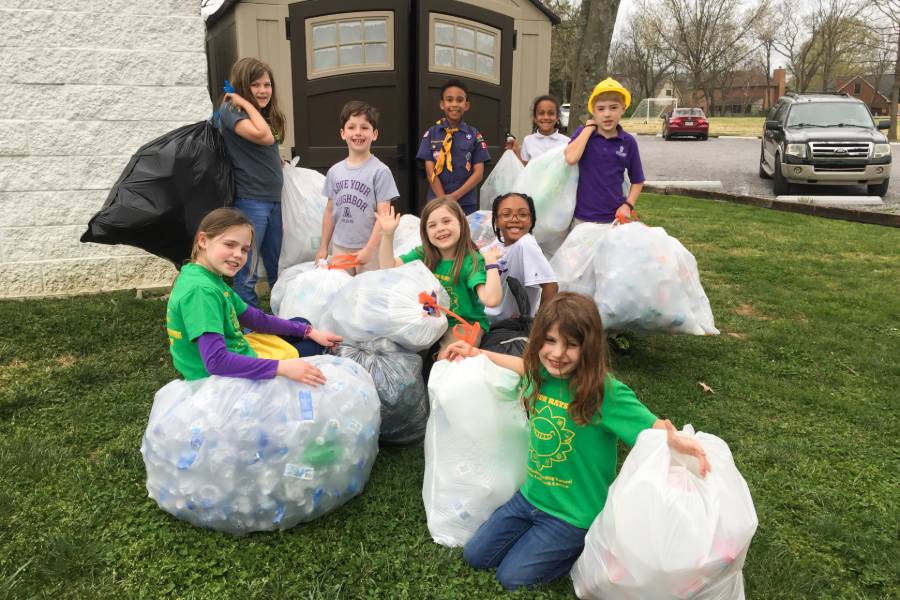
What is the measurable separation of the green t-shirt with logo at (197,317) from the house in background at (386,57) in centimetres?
321

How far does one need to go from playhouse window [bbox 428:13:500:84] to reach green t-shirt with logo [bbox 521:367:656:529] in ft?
13.5

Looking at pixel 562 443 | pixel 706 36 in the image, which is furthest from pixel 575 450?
pixel 706 36

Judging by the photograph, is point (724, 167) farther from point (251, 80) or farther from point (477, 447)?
point (477, 447)

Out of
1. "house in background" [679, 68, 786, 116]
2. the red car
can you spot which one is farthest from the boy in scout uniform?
"house in background" [679, 68, 786, 116]

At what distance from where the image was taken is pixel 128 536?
97.9 inches

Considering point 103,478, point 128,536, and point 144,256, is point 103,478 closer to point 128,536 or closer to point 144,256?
point 128,536

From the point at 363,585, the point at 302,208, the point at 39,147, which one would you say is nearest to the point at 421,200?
the point at 302,208

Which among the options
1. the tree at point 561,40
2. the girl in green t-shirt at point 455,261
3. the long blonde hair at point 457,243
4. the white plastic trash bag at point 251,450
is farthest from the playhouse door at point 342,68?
the tree at point 561,40

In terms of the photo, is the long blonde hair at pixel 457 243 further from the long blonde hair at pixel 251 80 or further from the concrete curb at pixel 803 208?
the concrete curb at pixel 803 208

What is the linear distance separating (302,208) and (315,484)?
2476mm

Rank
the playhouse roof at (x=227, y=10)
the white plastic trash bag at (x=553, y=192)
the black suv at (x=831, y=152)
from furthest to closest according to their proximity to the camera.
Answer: the black suv at (x=831, y=152), the playhouse roof at (x=227, y=10), the white plastic trash bag at (x=553, y=192)

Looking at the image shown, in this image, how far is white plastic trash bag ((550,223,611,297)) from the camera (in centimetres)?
378

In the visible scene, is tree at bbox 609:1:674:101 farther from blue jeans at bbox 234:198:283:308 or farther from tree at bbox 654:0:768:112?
blue jeans at bbox 234:198:283:308

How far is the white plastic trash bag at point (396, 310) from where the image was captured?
3.10m
